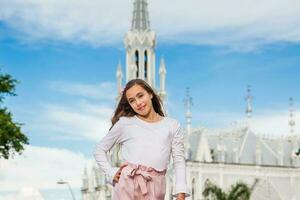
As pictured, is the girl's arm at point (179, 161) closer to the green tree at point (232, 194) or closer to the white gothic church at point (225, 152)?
the green tree at point (232, 194)

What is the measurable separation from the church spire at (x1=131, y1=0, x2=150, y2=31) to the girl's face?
86.8m

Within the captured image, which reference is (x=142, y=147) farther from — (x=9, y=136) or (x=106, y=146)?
(x=9, y=136)

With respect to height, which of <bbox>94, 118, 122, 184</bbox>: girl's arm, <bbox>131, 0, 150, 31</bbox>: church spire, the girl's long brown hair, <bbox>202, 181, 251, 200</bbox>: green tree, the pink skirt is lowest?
the pink skirt

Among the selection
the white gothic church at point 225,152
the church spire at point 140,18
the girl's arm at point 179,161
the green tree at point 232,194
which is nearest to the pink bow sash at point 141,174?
the girl's arm at point 179,161

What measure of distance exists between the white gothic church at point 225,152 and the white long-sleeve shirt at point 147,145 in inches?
3154

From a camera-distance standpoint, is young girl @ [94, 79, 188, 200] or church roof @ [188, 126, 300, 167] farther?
church roof @ [188, 126, 300, 167]

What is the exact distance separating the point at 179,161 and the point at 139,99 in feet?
1.83

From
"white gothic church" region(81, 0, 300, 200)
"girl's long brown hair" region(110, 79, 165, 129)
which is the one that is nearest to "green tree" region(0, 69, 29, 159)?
"girl's long brown hair" region(110, 79, 165, 129)

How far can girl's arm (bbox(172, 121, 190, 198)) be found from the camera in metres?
5.97

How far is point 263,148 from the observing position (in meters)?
95.9

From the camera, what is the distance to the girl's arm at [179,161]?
5.97 metres

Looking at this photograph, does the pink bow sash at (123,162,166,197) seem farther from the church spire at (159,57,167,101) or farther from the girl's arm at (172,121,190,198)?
the church spire at (159,57,167,101)

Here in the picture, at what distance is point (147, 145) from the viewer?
610 cm

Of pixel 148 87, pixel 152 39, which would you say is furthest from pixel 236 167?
pixel 148 87
